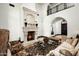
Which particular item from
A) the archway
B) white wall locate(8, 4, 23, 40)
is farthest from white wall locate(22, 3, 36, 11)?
the archway

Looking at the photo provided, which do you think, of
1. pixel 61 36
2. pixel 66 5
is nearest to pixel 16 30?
pixel 61 36

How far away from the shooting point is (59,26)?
89.4 inches

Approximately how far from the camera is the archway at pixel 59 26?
2260 millimetres

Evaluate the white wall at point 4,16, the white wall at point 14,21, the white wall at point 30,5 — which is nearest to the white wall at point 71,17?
the white wall at point 30,5

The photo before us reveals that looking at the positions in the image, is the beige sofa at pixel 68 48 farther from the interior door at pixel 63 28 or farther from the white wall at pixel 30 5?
the white wall at pixel 30 5

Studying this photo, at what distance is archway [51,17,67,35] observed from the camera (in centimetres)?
226

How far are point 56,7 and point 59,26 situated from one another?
0.28m

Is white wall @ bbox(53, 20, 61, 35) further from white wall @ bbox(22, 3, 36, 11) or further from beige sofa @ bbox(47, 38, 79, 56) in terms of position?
white wall @ bbox(22, 3, 36, 11)

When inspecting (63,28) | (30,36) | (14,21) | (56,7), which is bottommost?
(30,36)

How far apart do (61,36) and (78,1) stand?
1.84 ft

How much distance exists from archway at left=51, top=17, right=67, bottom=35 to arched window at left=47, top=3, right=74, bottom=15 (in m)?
0.13

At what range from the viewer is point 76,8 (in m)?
2.28

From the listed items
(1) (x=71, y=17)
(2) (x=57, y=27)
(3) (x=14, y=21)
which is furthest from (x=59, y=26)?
(3) (x=14, y=21)

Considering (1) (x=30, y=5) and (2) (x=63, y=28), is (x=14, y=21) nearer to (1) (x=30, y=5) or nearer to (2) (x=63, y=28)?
(1) (x=30, y=5)
